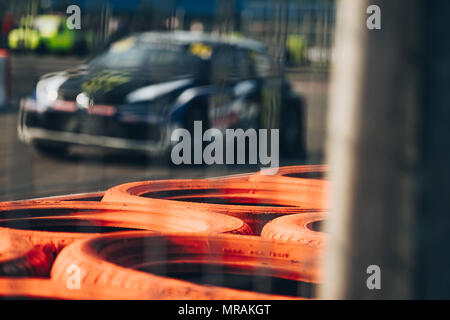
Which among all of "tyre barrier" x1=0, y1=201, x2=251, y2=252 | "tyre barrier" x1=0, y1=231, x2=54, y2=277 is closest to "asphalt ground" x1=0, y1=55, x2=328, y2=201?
"tyre barrier" x1=0, y1=201, x2=251, y2=252

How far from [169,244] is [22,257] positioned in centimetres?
51

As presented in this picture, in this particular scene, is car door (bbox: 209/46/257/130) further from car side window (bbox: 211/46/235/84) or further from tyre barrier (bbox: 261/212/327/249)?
tyre barrier (bbox: 261/212/327/249)

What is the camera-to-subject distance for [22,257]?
2453 mm

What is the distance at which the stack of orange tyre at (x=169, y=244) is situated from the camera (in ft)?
7.25

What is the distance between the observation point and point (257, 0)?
4.20 m

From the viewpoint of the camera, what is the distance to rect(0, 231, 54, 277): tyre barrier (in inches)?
93.9

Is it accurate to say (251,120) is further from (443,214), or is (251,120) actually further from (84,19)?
(443,214)

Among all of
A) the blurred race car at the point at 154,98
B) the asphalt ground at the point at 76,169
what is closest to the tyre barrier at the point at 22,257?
the asphalt ground at the point at 76,169

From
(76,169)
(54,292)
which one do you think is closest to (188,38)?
(76,169)

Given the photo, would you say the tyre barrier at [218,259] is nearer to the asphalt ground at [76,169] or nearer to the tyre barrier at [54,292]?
the tyre barrier at [54,292]

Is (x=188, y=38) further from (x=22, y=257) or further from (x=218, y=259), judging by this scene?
(x=22, y=257)
